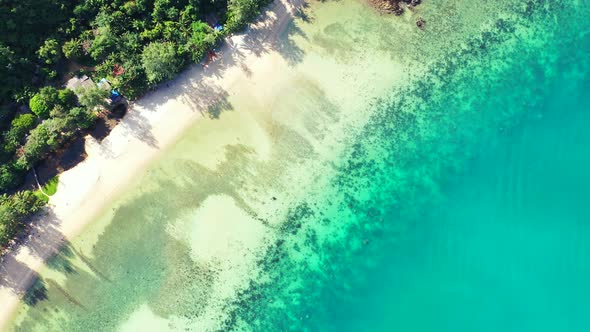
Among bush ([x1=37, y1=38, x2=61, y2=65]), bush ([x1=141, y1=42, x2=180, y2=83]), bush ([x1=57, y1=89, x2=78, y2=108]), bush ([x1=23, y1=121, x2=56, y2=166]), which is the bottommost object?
bush ([x1=23, y1=121, x2=56, y2=166])

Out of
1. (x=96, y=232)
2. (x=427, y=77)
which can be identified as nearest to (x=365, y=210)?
(x=427, y=77)

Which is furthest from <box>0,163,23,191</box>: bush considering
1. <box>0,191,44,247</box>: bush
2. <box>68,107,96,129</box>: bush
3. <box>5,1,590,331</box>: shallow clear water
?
<box>5,1,590,331</box>: shallow clear water

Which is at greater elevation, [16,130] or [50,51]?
[50,51]

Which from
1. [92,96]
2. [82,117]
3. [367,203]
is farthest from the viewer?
[367,203]

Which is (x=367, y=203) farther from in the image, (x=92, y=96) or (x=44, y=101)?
(x=44, y=101)


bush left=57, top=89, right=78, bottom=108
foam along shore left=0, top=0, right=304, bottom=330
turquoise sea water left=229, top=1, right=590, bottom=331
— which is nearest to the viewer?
bush left=57, top=89, right=78, bottom=108

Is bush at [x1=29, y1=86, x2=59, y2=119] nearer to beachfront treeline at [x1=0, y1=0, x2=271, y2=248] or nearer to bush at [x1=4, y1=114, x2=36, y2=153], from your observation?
beachfront treeline at [x1=0, y1=0, x2=271, y2=248]

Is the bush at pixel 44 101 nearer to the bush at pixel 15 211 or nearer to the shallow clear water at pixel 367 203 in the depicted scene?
the bush at pixel 15 211

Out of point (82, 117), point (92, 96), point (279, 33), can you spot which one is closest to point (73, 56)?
point (92, 96)
